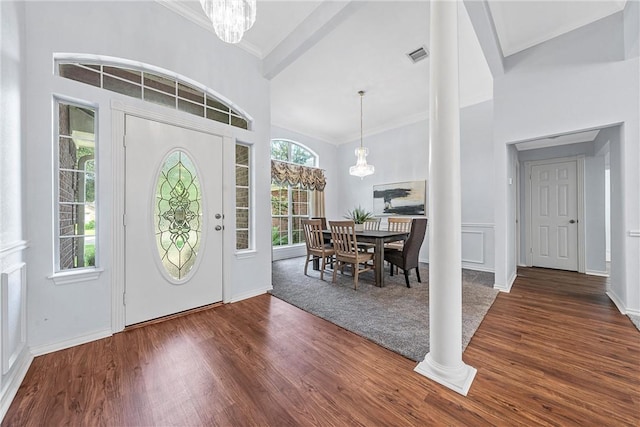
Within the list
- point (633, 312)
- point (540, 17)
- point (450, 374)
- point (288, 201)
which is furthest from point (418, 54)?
point (288, 201)

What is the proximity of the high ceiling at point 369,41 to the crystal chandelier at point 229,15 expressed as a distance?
3.44ft

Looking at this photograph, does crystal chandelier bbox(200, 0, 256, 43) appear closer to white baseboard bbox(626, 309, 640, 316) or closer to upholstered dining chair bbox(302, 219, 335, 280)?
upholstered dining chair bbox(302, 219, 335, 280)

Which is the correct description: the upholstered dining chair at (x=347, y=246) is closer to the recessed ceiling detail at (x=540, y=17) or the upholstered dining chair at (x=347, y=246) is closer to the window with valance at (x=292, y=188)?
the window with valance at (x=292, y=188)

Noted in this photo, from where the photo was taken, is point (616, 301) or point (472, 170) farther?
point (472, 170)

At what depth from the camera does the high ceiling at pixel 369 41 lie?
2.46 metres

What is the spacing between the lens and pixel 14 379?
1.45m

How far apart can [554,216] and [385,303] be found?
4.04 meters

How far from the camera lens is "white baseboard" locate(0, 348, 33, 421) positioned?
129cm

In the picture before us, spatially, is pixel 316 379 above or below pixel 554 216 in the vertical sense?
below

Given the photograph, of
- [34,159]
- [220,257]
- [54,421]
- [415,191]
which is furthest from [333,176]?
[54,421]

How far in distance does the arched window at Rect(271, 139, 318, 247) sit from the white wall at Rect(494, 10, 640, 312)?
4.04 m

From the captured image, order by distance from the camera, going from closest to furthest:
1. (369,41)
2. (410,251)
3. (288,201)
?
(369,41) < (410,251) < (288,201)

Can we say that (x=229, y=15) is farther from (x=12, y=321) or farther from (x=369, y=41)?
(x=12, y=321)

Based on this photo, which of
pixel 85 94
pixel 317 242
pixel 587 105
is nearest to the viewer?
pixel 85 94
